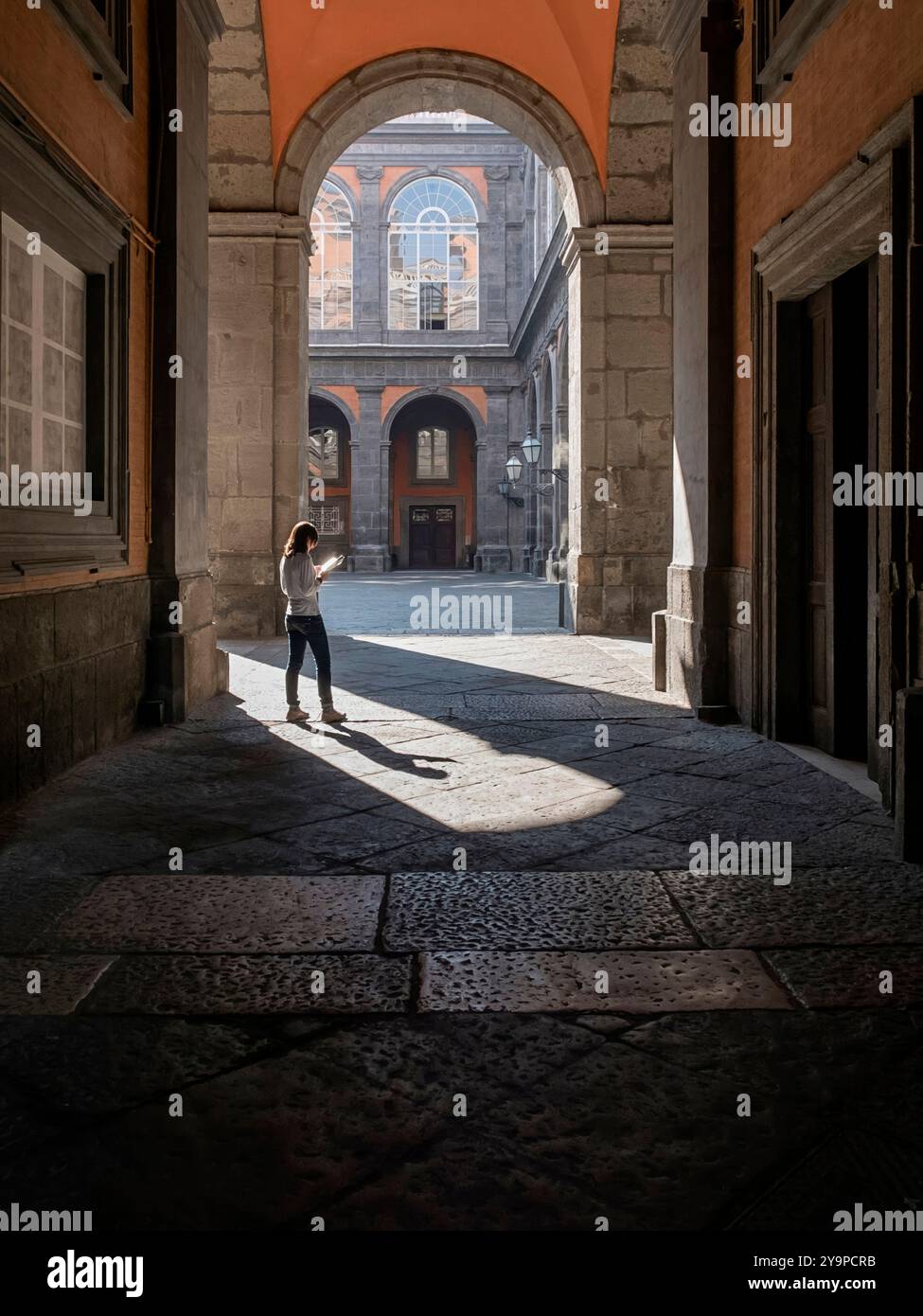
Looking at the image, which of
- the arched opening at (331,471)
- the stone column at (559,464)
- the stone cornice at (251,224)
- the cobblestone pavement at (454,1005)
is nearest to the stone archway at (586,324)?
the stone cornice at (251,224)

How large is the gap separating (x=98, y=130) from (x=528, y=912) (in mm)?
4658

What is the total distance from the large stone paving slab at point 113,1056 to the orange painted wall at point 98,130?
8.28 feet

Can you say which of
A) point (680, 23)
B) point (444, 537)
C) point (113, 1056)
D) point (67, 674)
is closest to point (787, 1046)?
point (113, 1056)

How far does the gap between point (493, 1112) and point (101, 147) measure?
5396 millimetres

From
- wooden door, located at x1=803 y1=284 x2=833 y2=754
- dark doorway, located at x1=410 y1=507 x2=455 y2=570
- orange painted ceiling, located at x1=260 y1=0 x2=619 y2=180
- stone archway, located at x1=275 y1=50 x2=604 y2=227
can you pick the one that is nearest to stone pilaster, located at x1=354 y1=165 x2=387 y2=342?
dark doorway, located at x1=410 y1=507 x2=455 y2=570

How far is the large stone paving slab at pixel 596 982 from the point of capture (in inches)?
103

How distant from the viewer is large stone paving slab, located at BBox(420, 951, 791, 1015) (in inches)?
103

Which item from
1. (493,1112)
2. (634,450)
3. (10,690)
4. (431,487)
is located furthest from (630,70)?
(431,487)

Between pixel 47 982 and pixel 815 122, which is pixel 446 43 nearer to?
pixel 815 122

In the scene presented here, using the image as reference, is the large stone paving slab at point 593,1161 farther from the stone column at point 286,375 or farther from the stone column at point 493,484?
the stone column at point 493,484

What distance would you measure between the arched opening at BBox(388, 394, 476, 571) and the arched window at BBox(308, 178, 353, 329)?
4552 millimetres

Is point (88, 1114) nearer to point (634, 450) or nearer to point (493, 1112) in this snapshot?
point (493, 1112)

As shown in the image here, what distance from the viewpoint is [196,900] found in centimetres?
336
